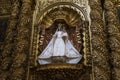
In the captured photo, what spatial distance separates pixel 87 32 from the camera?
7867 millimetres

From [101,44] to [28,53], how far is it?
2.30 metres

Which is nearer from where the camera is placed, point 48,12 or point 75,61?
point 75,61

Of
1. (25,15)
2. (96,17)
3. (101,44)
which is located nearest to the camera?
(101,44)

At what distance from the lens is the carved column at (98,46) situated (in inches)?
260

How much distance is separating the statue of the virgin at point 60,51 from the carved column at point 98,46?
70cm

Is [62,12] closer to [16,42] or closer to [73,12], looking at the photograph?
[73,12]

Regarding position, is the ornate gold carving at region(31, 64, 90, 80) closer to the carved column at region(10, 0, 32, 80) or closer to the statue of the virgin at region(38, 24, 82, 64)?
the statue of the virgin at region(38, 24, 82, 64)

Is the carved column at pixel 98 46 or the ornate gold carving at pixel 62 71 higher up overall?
the carved column at pixel 98 46

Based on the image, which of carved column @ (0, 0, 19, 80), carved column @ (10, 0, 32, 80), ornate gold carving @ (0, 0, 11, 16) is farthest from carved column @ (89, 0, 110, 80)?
ornate gold carving @ (0, 0, 11, 16)

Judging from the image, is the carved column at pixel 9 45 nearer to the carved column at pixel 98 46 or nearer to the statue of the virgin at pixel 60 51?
the statue of the virgin at pixel 60 51

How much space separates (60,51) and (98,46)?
3.99ft

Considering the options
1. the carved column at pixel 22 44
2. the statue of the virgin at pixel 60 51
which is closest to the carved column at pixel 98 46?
the statue of the virgin at pixel 60 51

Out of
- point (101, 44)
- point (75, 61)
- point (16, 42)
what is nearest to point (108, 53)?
point (101, 44)

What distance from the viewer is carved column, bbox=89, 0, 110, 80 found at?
→ 661 centimetres
